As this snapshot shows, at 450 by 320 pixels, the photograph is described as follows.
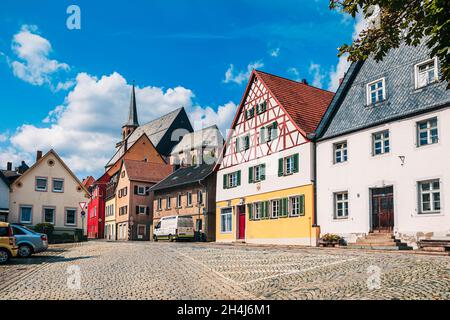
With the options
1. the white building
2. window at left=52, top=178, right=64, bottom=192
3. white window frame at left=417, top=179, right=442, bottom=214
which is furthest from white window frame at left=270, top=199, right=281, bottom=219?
window at left=52, top=178, right=64, bottom=192

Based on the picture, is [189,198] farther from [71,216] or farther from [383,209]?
[383,209]

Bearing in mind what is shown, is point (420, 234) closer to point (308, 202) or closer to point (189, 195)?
point (308, 202)

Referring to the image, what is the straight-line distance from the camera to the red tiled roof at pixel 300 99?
3388 centimetres

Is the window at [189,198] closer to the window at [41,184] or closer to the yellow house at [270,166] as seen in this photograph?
the yellow house at [270,166]

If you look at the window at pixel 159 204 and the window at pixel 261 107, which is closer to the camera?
the window at pixel 261 107

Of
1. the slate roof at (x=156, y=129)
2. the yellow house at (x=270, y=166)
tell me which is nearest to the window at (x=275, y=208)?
the yellow house at (x=270, y=166)

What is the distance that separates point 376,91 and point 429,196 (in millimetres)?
6867

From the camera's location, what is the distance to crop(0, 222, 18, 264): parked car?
65.9 feet

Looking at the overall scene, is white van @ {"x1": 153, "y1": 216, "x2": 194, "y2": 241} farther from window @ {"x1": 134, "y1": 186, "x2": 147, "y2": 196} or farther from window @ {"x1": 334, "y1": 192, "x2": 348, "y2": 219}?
window @ {"x1": 334, "y1": 192, "x2": 348, "y2": 219}

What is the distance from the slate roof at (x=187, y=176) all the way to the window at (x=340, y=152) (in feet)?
54.8
